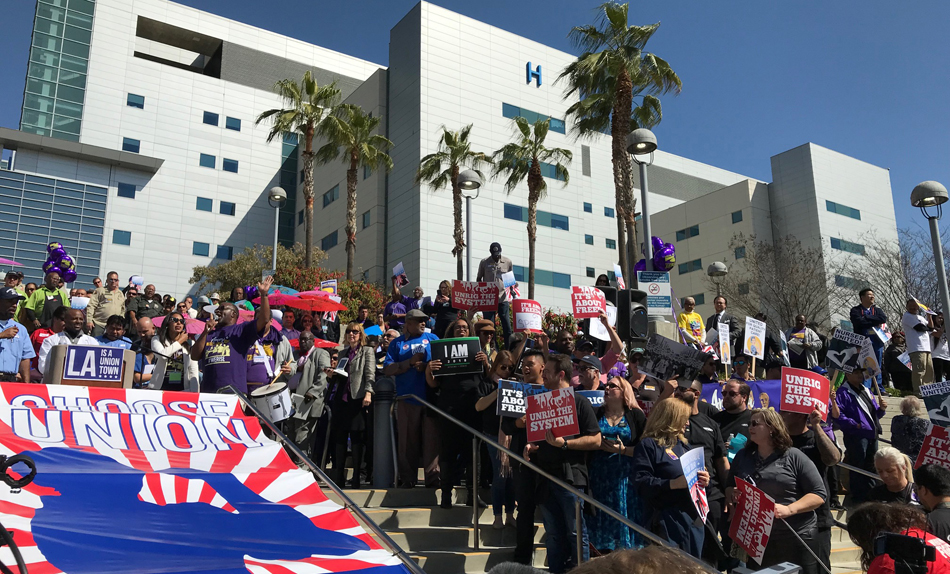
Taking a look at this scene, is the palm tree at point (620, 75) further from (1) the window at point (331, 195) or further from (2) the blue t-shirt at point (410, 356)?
(1) the window at point (331, 195)

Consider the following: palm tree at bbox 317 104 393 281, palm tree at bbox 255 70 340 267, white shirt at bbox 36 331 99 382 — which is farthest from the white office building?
white shirt at bbox 36 331 99 382

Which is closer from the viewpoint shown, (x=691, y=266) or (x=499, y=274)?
(x=499, y=274)

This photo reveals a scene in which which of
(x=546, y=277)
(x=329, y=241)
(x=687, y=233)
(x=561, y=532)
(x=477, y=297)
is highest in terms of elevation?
(x=687, y=233)

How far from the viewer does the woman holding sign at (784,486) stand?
5191 millimetres

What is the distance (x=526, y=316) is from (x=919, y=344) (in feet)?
29.8

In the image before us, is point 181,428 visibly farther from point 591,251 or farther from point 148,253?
point 148,253

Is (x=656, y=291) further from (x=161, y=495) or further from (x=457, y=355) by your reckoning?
(x=161, y=495)

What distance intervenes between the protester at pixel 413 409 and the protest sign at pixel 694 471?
3.75 m

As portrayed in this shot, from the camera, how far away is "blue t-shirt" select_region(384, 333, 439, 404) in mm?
9109

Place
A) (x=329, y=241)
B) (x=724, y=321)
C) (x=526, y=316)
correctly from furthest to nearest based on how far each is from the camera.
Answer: (x=329, y=241)
(x=724, y=321)
(x=526, y=316)

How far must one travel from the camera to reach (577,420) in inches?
245

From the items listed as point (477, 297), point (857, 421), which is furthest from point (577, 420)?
point (477, 297)

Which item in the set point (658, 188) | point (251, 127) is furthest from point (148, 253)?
point (658, 188)

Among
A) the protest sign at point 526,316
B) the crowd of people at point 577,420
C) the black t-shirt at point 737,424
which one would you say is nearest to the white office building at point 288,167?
the protest sign at point 526,316
